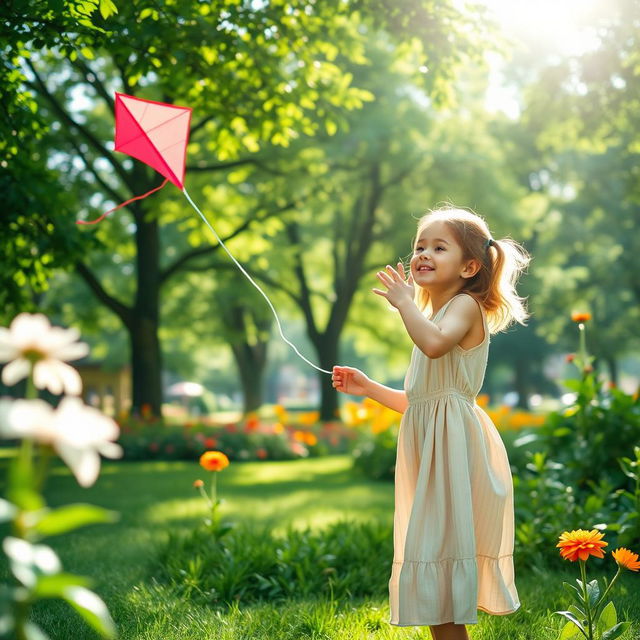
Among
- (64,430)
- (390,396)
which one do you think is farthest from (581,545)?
(64,430)

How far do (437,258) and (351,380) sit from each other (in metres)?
0.66

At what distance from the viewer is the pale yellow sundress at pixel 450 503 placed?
2.62 m

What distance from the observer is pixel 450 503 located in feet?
8.88

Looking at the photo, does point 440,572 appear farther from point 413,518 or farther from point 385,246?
point 385,246

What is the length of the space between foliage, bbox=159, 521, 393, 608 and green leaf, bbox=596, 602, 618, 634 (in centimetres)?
152

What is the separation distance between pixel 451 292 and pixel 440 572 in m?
1.10

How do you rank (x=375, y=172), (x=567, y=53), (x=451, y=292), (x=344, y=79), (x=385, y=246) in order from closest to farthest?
(x=451, y=292) → (x=344, y=79) → (x=567, y=53) → (x=375, y=172) → (x=385, y=246)

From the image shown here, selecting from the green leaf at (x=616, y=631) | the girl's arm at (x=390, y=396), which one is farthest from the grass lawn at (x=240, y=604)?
the girl's arm at (x=390, y=396)

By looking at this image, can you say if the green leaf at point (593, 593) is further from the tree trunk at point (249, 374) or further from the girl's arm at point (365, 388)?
the tree trunk at point (249, 374)

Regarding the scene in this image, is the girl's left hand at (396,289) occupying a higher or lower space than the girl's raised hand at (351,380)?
higher

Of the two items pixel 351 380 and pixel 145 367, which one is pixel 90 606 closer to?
pixel 351 380

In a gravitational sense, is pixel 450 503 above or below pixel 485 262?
below

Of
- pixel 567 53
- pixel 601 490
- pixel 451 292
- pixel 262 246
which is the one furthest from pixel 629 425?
pixel 262 246

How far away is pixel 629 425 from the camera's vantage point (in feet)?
Result: 16.4
